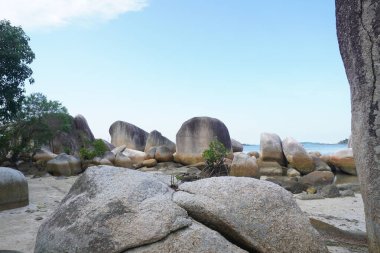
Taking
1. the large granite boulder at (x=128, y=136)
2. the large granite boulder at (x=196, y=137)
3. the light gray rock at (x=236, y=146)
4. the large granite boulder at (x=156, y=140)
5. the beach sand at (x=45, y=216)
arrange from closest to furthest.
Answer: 1. the beach sand at (x=45, y=216)
2. the large granite boulder at (x=196, y=137)
3. the light gray rock at (x=236, y=146)
4. the large granite boulder at (x=156, y=140)
5. the large granite boulder at (x=128, y=136)

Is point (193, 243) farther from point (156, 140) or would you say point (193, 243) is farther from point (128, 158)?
point (156, 140)

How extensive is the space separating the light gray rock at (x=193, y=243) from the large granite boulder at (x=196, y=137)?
20.5 meters

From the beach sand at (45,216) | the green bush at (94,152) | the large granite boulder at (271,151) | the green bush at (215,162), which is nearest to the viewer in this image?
the beach sand at (45,216)

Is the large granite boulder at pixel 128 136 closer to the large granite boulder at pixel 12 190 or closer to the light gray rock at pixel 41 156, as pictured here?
the light gray rock at pixel 41 156

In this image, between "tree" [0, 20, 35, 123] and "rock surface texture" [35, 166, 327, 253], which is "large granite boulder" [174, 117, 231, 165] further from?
"rock surface texture" [35, 166, 327, 253]

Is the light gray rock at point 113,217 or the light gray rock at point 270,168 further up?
the light gray rock at point 113,217

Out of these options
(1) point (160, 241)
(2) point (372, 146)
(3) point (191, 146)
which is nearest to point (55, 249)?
(1) point (160, 241)

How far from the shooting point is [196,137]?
25.8 metres

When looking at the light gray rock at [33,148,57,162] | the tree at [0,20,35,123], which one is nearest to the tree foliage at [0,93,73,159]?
the light gray rock at [33,148,57,162]

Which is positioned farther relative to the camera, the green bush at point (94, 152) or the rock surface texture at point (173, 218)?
the green bush at point (94, 152)

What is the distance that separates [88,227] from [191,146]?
69.0 feet

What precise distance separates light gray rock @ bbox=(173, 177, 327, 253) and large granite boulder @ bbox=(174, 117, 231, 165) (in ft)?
65.4

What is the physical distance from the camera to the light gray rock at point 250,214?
471cm

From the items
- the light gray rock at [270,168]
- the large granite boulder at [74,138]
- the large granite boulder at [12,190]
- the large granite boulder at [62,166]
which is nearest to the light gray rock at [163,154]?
the large granite boulder at [62,166]
